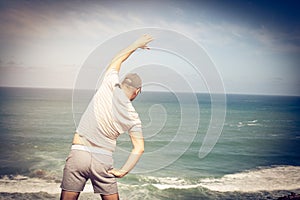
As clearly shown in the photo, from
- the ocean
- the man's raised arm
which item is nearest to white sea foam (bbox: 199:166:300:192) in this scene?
the ocean

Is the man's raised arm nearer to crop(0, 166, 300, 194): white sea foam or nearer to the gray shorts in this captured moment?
the gray shorts

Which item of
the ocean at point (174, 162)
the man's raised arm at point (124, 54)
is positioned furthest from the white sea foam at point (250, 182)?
the man's raised arm at point (124, 54)

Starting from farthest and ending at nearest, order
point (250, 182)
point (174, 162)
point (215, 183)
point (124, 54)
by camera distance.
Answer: point (174, 162) < point (215, 183) < point (250, 182) < point (124, 54)

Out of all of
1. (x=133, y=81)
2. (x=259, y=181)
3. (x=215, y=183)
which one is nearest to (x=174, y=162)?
(x=215, y=183)

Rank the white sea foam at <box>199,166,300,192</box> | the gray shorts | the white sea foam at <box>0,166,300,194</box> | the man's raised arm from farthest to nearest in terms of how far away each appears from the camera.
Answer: the white sea foam at <box>199,166,300,192</box>
the white sea foam at <box>0,166,300,194</box>
the man's raised arm
the gray shorts

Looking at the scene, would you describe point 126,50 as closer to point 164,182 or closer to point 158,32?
point 158,32

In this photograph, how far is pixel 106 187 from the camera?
6.73ft

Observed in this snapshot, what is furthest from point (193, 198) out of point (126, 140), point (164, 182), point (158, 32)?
point (126, 140)

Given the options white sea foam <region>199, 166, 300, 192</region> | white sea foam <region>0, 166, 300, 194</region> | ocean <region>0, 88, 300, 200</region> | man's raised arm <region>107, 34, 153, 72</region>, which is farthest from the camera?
white sea foam <region>199, 166, 300, 192</region>

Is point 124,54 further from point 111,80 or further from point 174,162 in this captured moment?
point 174,162

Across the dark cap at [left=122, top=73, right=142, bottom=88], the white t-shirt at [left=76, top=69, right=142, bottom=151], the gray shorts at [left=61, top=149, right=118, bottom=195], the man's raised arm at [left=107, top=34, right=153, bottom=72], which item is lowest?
the gray shorts at [left=61, top=149, right=118, bottom=195]

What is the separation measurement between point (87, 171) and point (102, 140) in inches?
9.0

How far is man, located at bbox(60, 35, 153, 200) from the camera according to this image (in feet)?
6.47

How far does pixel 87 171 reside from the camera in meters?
1.99
